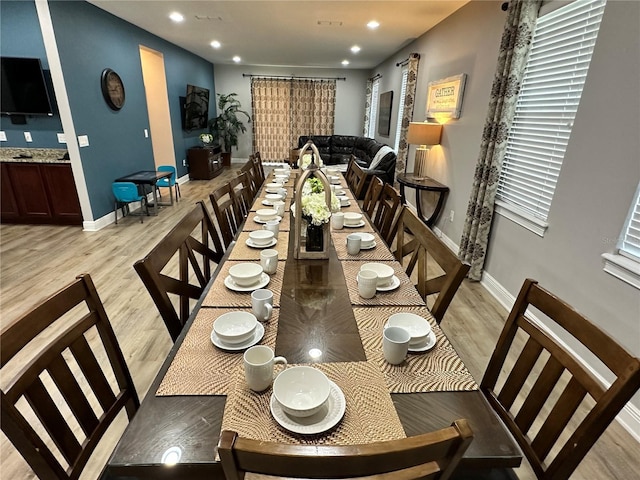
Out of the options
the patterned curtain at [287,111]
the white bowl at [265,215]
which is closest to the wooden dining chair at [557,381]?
the white bowl at [265,215]

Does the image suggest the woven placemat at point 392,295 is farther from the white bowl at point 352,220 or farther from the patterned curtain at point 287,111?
the patterned curtain at point 287,111

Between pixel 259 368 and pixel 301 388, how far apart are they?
0.42 feet

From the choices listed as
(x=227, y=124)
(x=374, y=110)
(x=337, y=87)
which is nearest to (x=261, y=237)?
(x=374, y=110)

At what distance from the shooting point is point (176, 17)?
443cm

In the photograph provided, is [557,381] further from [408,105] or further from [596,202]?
[408,105]

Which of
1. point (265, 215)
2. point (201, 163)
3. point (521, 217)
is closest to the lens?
point (265, 215)

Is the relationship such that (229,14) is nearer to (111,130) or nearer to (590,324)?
(111,130)

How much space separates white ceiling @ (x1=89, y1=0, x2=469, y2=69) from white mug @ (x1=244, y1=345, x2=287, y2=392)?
3.93 metres

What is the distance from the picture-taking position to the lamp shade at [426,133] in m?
4.09

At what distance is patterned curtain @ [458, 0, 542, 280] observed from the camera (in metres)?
2.53

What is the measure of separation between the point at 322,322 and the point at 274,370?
284mm

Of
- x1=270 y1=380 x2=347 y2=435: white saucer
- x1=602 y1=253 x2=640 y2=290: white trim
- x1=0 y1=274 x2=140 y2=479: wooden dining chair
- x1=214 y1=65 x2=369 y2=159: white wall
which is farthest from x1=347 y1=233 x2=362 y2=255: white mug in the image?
x1=214 y1=65 x2=369 y2=159: white wall

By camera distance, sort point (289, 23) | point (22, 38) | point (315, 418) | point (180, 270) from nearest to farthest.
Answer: point (315, 418) → point (180, 270) → point (22, 38) → point (289, 23)

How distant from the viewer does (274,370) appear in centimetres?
96
